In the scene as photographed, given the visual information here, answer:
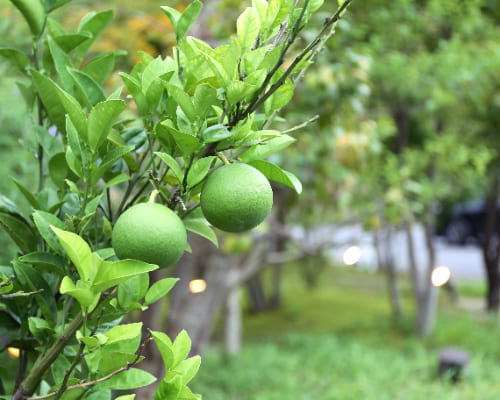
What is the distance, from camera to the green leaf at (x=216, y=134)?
1.56 feet

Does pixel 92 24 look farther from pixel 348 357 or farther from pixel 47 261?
pixel 348 357

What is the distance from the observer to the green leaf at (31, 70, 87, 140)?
50cm

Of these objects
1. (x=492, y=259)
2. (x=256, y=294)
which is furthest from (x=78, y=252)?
(x=492, y=259)

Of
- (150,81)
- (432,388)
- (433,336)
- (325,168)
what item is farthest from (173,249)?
(433,336)

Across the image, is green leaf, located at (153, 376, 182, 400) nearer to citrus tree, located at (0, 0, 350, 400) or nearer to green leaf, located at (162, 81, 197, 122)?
citrus tree, located at (0, 0, 350, 400)

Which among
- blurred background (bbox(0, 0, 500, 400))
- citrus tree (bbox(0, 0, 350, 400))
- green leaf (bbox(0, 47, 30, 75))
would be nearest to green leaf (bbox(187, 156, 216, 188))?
citrus tree (bbox(0, 0, 350, 400))

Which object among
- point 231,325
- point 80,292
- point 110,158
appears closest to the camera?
point 80,292

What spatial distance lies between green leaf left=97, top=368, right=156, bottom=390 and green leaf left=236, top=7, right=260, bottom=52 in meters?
0.37

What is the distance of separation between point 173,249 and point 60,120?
27 cm

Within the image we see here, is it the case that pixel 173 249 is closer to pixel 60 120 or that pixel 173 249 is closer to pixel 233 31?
pixel 60 120

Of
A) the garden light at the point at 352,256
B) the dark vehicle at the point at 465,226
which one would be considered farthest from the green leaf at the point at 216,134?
the dark vehicle at the point at 465,226

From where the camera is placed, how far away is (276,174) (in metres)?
0.53

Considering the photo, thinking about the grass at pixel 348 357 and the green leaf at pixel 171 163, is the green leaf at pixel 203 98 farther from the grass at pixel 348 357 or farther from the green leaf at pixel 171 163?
the grass at pixel 348 357

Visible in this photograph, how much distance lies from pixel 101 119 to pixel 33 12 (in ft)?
0.86
